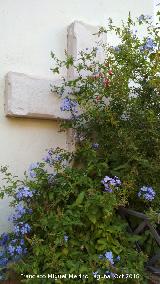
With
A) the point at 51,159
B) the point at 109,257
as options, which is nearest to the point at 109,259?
the point at 109,257

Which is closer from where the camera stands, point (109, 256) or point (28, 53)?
point (109, 256)

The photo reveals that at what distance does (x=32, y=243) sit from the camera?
1744mm

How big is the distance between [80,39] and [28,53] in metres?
0.35

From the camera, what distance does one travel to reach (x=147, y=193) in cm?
188

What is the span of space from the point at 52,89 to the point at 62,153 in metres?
0.39

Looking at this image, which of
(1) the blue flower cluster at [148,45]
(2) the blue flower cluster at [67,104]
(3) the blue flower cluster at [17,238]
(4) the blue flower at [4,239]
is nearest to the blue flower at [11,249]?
(3) the blue flower cluster at [17,238]

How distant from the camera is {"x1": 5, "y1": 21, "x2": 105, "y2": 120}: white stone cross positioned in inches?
83.7

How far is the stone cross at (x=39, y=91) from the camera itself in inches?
83.7

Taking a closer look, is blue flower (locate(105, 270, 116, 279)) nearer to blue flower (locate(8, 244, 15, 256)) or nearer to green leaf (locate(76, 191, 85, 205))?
green leaf (locate(76, 191, 85, 205))

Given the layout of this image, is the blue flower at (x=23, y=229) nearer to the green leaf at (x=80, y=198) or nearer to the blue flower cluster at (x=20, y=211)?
the blue flower cluster at (x=20, y=211)

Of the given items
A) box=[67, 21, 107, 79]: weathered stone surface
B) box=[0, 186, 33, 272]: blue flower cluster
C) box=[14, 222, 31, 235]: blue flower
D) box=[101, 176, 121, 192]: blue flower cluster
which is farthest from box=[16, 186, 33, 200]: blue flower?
box=[67, 21, 107, 79]: weathered stone surface

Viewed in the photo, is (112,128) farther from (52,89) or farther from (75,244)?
(75,244)

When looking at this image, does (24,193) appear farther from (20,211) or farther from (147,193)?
(147,193)

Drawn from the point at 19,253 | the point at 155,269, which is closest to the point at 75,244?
the point at 19,253
